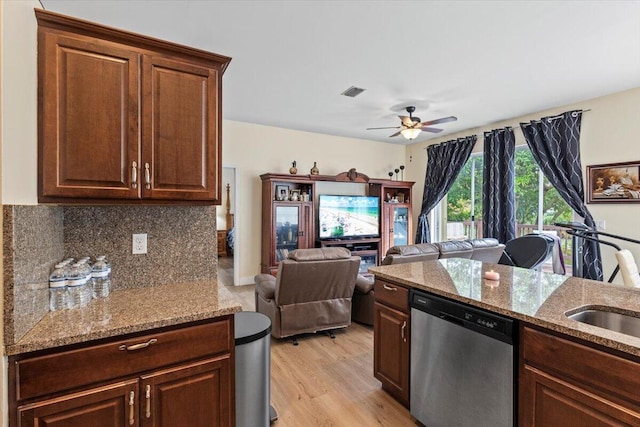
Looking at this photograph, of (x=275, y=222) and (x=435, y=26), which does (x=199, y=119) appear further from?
(x=275, y=222)

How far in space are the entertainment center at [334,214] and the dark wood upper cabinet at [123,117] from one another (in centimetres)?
368

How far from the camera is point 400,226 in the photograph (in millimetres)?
6922

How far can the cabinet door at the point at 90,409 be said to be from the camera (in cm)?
117

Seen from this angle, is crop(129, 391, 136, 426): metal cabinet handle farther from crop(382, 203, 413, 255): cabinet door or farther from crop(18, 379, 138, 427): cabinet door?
crop(382, 203, 413, 255): cabinet door

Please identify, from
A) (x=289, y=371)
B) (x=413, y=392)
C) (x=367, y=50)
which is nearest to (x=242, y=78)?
(x=367, y=50)

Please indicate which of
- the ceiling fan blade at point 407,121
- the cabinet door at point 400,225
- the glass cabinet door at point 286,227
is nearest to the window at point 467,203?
the cabinet door at point 400,225

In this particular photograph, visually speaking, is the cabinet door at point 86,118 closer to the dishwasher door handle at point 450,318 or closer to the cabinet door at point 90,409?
the cabinet door at point 90,409

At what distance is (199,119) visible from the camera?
1.74m

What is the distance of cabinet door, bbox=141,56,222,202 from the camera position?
162 centimetres

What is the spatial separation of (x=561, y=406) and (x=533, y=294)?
1.95ft

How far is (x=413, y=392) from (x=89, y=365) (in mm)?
1778

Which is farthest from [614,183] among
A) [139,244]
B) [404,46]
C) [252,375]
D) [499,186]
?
[139,244]

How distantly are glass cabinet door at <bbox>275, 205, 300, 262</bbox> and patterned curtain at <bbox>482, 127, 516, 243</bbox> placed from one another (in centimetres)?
330

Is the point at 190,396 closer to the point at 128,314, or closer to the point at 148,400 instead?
the point at 148,400
